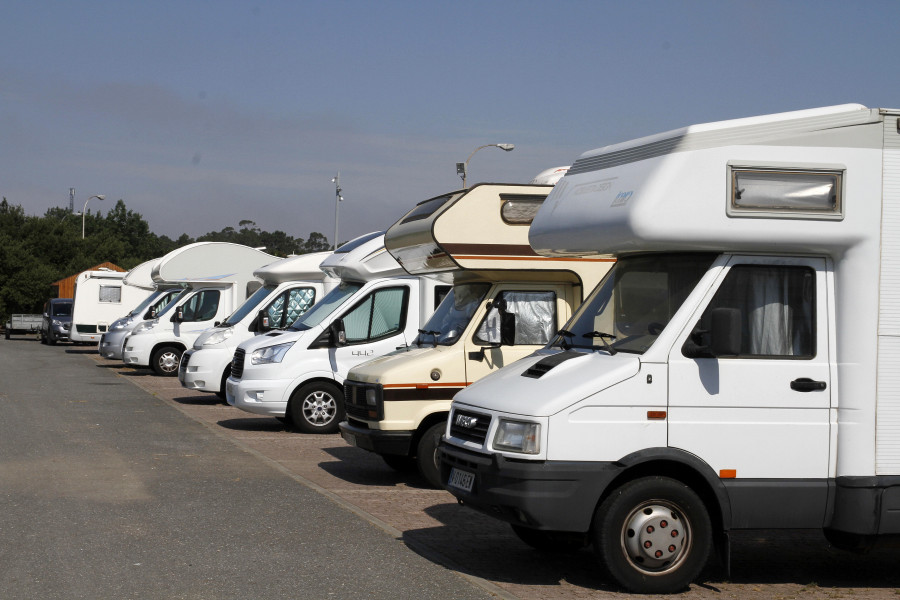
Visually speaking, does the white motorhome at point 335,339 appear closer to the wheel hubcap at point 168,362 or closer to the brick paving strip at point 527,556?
the brick paving strip at point 527,556

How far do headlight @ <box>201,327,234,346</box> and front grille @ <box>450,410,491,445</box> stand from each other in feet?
39.3

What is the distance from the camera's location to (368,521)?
9.56 m

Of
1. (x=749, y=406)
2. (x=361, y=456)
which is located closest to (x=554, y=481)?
(x=749, y=406)


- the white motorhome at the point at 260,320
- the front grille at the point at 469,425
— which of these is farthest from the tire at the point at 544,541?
the white motorhome at the point at 260,320

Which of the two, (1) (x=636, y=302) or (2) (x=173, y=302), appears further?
(2) (x=173, y=302)

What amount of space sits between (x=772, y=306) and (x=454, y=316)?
464cm

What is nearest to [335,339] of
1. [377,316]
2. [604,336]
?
[377,316]

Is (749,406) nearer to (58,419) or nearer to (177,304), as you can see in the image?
(58,419)

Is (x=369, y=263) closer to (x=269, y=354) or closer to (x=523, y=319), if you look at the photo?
(x=269, y=354)

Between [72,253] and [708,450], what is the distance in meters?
70.3

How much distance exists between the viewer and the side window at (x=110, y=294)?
141ft

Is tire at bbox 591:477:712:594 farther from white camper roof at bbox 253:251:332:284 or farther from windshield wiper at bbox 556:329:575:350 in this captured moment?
white camper roof at bbox 253:251:332:284

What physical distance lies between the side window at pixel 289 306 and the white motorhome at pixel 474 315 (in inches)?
306

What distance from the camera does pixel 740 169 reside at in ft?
24.0
